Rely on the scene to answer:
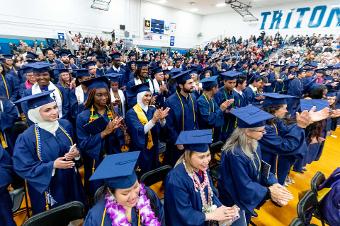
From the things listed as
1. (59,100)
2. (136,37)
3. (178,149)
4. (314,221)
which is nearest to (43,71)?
(59,100)

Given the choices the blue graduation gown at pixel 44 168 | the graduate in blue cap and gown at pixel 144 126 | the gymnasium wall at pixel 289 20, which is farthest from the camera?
the gymnasium wall at pixel 289 20

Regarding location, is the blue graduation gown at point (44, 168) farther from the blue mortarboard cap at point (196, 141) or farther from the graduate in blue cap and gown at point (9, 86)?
the graduate in blue cap and gown at point (9, 86)

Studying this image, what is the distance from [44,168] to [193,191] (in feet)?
4.79

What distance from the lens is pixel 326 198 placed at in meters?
2.32

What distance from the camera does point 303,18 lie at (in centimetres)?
1966

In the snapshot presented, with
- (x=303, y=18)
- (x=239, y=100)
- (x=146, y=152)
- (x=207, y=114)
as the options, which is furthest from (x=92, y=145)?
(x=303, y=18)

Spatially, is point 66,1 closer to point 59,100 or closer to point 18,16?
point 18,16

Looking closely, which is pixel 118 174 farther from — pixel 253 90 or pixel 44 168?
pixel 253 90

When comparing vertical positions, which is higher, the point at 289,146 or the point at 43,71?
the point at 43,71

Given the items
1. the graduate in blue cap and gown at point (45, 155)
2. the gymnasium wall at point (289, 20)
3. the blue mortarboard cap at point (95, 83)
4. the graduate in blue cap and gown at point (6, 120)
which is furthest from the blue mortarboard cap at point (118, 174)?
the gymnasium wall at point (289, 20)

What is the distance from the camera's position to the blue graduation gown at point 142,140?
313 centimetres

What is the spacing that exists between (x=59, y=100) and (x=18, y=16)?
13.9 meters

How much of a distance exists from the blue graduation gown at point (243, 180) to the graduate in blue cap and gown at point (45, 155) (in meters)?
1.62

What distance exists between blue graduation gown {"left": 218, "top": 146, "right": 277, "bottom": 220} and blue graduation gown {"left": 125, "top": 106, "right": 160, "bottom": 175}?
128 centimetres
